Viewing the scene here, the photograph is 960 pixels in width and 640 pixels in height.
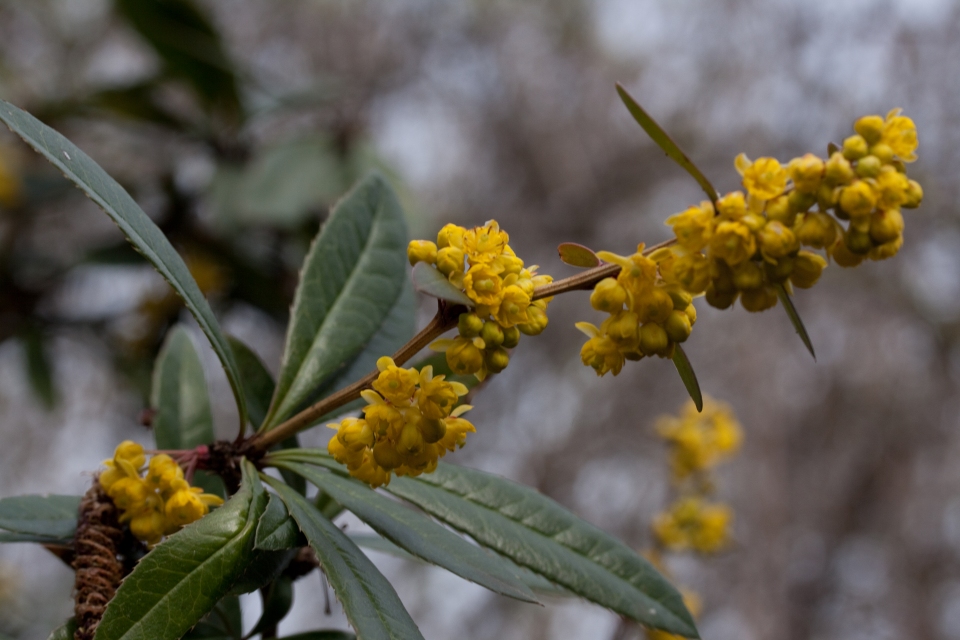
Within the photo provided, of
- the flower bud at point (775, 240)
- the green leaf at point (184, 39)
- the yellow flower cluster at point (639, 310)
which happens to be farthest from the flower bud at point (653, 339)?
the green leaf at point (184, 39)

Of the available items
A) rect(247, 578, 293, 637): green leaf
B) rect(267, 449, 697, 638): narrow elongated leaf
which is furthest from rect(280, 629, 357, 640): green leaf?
rect(267, 449, 697, 638): narrow elongated leaf

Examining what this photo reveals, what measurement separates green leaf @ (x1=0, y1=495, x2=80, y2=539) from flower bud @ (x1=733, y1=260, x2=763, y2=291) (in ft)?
2.60

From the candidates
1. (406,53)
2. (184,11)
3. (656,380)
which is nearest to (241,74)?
(184,11)

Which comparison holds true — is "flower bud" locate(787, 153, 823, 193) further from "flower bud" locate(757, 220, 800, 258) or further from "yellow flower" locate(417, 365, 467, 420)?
"yellow flower" locate(417, 365, 467, 420)

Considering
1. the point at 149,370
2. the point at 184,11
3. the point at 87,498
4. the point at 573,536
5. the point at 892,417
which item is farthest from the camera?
the point at 892,417

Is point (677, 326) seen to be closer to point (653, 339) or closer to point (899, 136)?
point (653, 339)

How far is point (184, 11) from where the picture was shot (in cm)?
262

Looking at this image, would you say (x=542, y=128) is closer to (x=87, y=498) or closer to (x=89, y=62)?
(x=89, y=62)

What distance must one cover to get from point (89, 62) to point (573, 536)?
4.08 meters

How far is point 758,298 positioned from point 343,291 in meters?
0.61

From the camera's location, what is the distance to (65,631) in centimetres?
81

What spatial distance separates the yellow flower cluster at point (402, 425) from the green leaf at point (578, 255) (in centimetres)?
17

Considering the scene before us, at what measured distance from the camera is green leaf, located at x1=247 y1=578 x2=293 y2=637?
101 cm

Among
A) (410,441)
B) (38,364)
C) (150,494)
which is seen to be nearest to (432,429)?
(410,441)
